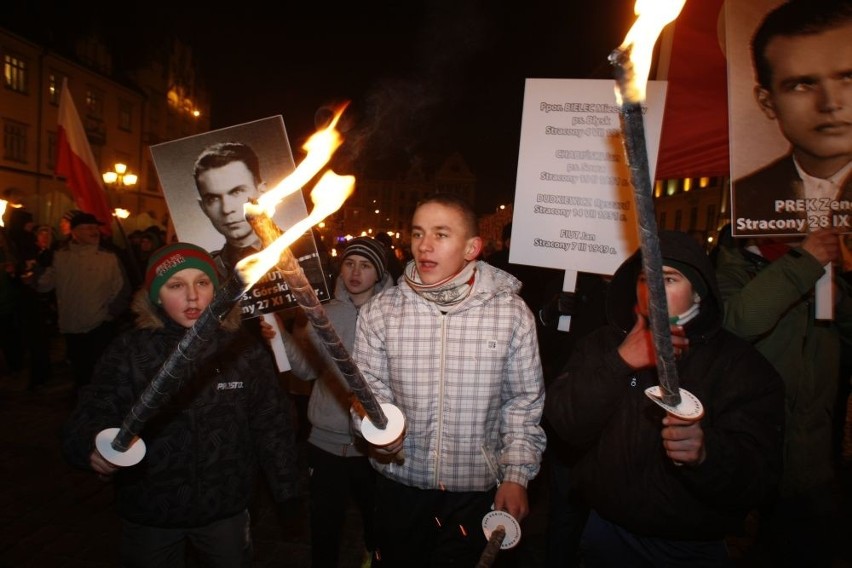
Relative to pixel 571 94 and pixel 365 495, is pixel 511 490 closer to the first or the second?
pixel 365 495

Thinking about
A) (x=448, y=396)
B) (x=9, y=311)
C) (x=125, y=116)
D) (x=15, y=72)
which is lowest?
(x=9, y=311)

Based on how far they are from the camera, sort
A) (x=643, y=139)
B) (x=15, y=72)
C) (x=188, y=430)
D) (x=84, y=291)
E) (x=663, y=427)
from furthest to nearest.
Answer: (x=15, y=72)
(x=84, y=291)
(x=188, y=430)
(x=663, y=427)
(x=643, y=139)

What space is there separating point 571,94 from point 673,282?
6.54 ft

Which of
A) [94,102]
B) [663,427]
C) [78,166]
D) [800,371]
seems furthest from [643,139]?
[94,102]

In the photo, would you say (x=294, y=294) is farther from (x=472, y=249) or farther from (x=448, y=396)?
(x=472, y=249)

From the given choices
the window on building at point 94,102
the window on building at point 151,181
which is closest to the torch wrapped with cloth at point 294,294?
the window on building at point 94,102

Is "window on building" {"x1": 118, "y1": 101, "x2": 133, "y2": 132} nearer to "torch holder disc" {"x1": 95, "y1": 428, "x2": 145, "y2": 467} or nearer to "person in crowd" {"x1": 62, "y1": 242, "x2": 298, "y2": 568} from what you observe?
"person in crowd" {"x1": 62, "y1": 242, "x2": 298, "y2": 568}

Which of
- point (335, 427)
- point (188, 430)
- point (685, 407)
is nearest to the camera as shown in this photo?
point (685, 407)

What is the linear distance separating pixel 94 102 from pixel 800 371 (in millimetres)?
42591

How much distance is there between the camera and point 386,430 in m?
1.79

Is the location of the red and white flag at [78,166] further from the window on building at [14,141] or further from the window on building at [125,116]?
the window on building at [125,116]

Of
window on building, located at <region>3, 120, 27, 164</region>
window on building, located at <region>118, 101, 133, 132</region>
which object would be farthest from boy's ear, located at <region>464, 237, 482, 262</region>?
window on building, located at <region>118, 101, 133, 132</region>

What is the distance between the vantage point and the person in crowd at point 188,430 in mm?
2773

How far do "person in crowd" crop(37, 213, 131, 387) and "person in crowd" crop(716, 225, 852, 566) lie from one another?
7.43 meters
